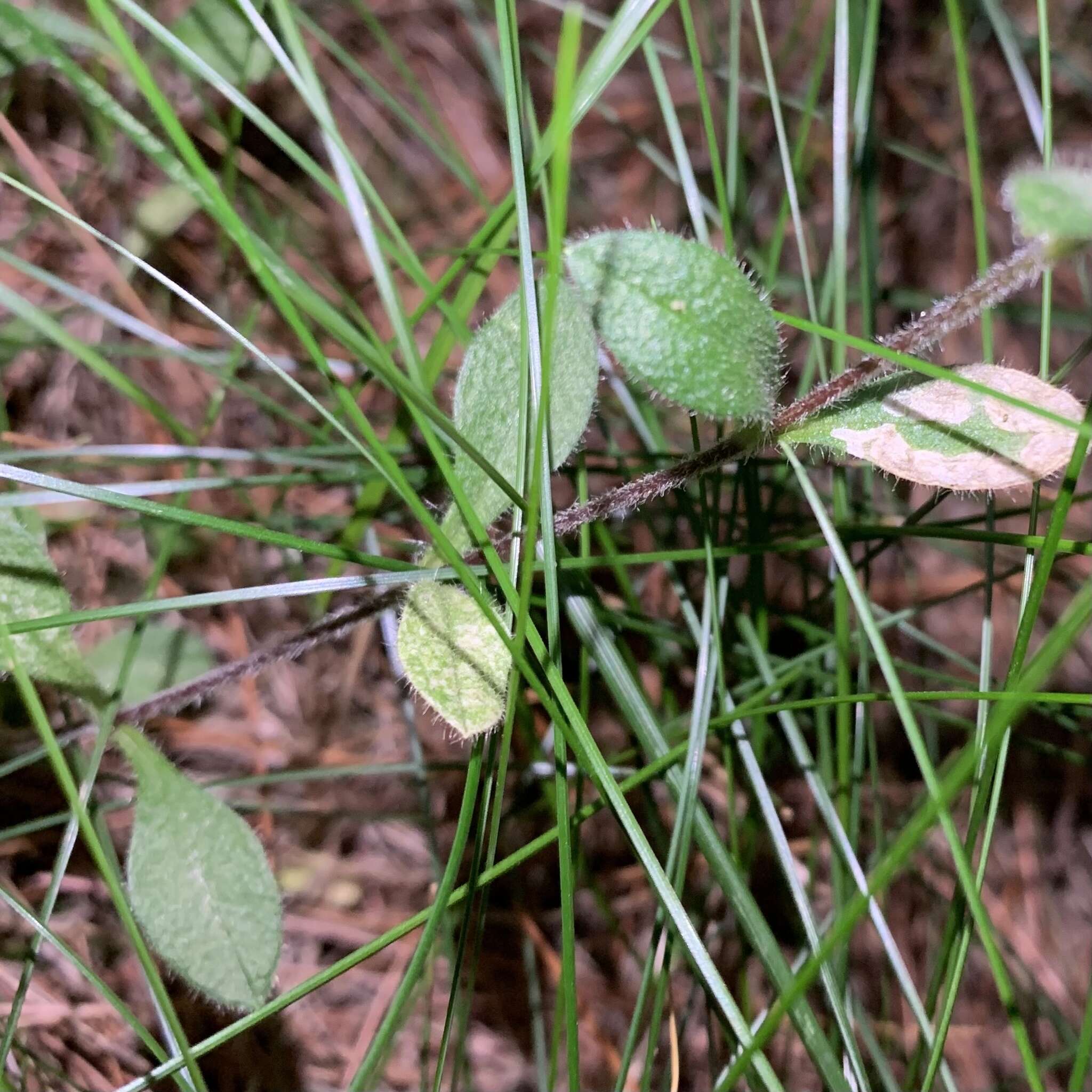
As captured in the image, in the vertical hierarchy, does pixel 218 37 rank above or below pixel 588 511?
above

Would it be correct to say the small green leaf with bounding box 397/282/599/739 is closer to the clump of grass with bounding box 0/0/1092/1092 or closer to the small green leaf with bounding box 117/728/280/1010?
the clump of grass with bounding box 0/0/1092/1092

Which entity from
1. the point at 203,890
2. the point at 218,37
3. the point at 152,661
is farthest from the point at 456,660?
the point at 218,37

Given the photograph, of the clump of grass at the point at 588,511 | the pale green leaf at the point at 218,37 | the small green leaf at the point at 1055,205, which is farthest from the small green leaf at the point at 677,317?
the pale green leaf at the point at 218,37

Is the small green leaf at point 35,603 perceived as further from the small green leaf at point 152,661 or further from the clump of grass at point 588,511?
the small green leaf at point 152,661

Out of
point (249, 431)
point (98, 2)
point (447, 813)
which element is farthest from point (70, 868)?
point (98, 2)

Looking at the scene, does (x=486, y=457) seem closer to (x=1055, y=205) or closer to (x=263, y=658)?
(x=263, y=658)
